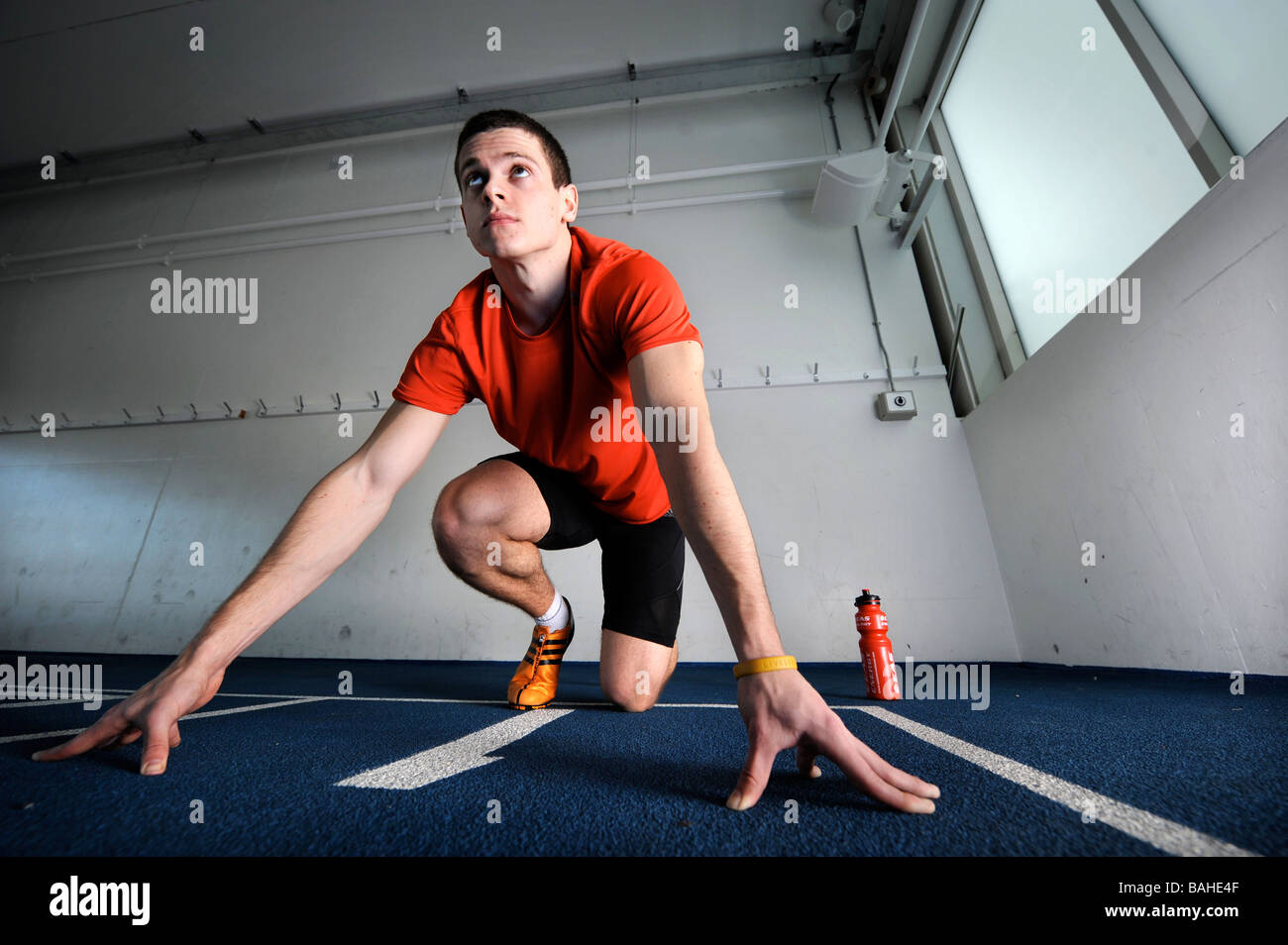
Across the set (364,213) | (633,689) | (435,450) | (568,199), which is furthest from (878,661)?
(364,213)

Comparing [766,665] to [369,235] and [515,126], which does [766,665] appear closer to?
[515,126]

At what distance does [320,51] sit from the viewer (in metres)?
4.26

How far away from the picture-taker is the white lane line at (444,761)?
785 mm

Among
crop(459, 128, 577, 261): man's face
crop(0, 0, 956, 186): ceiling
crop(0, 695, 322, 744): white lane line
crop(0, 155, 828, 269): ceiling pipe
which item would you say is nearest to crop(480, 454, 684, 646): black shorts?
crop(459, 128, 577, 261): man's face

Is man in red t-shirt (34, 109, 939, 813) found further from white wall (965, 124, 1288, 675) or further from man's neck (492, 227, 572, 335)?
white wall (965, 124, 1288, 675)

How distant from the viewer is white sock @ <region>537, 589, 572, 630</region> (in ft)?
5.83

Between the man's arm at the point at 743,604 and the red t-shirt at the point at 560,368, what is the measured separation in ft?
0.86

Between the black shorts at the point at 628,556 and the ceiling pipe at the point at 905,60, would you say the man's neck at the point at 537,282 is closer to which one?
the black shorts at the point at 628,556

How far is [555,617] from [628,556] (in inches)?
12.1

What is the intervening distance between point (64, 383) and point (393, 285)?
3.05m

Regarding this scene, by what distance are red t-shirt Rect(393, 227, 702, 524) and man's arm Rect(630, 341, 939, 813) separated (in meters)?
0.26
